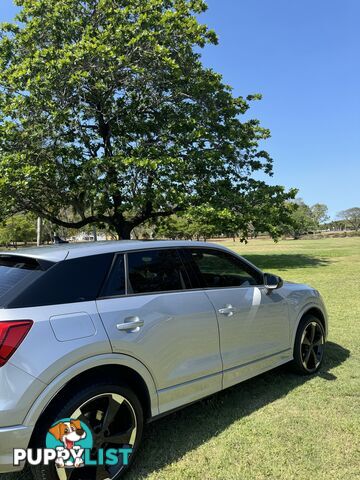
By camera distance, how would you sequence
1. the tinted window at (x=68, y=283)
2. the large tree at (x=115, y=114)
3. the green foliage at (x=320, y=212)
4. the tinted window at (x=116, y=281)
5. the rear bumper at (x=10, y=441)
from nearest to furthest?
the rear bumper at (x=10, y=441) < the tinted window at (x=68, y=283) < the tinted window at (x=116, y=281) < the large tree at (x=115, y=114) < the green foliage at (x=320, y=212)

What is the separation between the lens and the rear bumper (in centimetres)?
234

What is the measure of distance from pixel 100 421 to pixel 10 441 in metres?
0.60

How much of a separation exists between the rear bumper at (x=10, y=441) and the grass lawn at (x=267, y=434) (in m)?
0.68

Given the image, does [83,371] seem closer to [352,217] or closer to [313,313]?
[313,313]

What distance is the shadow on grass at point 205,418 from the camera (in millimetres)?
3133

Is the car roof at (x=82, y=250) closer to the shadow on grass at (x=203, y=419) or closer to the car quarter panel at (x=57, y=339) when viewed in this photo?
the car quarter panel at (x=57, y=339)

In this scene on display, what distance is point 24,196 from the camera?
1816 cm

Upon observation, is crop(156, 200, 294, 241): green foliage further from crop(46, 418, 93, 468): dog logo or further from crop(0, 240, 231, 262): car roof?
crop(46, 418, 93, 468): dog logo

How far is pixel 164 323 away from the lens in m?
Result: 3.11

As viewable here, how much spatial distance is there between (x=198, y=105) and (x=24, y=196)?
31.0 feet

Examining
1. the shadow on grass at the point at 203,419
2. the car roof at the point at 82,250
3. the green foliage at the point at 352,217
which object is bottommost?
the shadow on grass at the point at 203,419

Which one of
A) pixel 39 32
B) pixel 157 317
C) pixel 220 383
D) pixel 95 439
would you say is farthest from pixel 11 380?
pixel 39 32

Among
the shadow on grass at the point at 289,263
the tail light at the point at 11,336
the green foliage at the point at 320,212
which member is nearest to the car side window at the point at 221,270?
the tail light at the point at 11,336

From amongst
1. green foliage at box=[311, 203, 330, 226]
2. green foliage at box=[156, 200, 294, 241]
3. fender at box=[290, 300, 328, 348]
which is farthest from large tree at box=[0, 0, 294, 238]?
green foliage at box=[311, 203, 330, 226]
